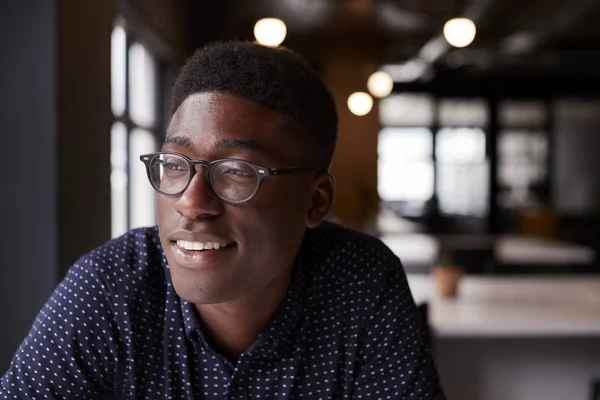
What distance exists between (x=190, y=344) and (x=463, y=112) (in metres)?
11.3

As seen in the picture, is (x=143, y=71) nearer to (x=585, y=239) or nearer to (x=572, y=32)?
(x=572, y=32)

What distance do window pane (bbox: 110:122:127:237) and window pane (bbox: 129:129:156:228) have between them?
0.22 metres

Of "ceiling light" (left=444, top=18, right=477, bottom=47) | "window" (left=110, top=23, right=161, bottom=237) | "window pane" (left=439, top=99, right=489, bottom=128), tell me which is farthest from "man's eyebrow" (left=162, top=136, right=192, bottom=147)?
"window pane" (left=439, top=99, right=489, bottom=128)

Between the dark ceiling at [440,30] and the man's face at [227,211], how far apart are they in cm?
553

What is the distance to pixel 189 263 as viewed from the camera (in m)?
1.23

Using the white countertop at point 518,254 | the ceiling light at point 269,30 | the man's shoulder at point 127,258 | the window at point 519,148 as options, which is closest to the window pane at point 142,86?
the ceiling light at point 269,30

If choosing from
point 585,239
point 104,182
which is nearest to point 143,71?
point 104,182

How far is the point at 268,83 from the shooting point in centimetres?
130

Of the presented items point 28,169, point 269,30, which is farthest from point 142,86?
point 28,169

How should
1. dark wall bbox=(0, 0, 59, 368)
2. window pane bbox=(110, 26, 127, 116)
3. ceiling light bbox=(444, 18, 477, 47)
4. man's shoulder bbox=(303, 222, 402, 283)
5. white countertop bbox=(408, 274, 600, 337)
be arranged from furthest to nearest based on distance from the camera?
ceiling light bbox=(444, 18, 477, 47)
window pane bbox=(110, 26, 127, 116)
white countertop bbox=(408, 274, 600, 337)
dark wall bbox=(0, 0, 59, 368)
man's shoulder bbox=(303, 222, 402, 283)

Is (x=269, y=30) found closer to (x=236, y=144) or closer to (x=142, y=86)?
(x=142, y=86)

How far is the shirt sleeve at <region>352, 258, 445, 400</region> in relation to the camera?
1365mm

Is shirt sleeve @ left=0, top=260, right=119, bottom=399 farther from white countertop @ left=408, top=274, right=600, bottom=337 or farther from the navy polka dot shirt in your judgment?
white countertop @ left=408, top=274, right=600, bottom=337

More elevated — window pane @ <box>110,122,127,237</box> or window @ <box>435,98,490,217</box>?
window @ <box>435,98,490,217</box>
